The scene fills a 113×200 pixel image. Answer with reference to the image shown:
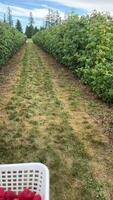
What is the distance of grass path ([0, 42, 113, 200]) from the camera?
5996 mm

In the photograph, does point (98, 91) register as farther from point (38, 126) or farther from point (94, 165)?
point (94, 165)

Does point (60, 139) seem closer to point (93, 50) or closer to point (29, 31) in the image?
point (93, 50)

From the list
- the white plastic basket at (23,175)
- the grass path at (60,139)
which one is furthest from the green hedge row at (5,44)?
the white plastic basket at (23,175)

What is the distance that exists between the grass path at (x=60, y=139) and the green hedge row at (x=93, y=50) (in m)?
0.64

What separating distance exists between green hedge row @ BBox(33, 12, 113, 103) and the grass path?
25.1 inches

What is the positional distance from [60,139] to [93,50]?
5.60 m

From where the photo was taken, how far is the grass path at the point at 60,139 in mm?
5996

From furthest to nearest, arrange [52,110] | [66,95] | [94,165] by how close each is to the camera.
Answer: [66,95]
[52,110]
[94,165]

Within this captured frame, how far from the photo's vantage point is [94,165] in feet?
21.7

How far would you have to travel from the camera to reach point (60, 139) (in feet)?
25.6

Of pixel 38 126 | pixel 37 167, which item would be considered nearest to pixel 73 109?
pixel 38 126

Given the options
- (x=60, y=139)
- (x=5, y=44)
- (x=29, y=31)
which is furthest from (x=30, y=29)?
(x=60, y=139)

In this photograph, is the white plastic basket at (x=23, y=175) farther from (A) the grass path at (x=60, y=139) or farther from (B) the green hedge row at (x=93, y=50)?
(B) the green hedge row at (x=93, y=50)

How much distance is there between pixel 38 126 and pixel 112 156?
7.20 feet
